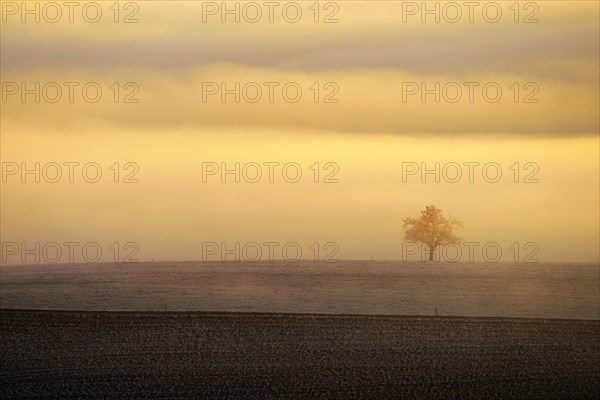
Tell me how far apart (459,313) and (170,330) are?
1102 centimetres

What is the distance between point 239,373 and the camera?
2327 cm

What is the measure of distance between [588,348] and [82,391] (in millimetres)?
13691

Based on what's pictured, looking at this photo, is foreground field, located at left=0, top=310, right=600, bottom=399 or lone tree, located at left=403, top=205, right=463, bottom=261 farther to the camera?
lone tree, located at left=403, top=205, right=463, bottom=261

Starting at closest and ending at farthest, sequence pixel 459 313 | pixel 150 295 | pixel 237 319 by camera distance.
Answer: pixel 237 319, pixel 459 313, pixel 150 295

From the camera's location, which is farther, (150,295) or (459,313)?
(150,295)

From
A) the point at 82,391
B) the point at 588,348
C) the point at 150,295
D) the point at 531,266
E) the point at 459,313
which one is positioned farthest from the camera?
the point at 531,266

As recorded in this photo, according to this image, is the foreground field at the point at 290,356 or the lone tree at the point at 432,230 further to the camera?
the lone tree at the point at 432,230

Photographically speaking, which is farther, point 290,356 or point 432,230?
point 432,230

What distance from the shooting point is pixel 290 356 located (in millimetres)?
25172

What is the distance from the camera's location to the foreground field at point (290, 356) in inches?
873

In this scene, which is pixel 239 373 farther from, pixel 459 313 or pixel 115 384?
pixel 459 313

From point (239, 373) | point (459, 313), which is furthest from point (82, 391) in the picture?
point (459, 313)

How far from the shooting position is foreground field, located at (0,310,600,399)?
2217 centimetres

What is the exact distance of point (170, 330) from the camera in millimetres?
27484
